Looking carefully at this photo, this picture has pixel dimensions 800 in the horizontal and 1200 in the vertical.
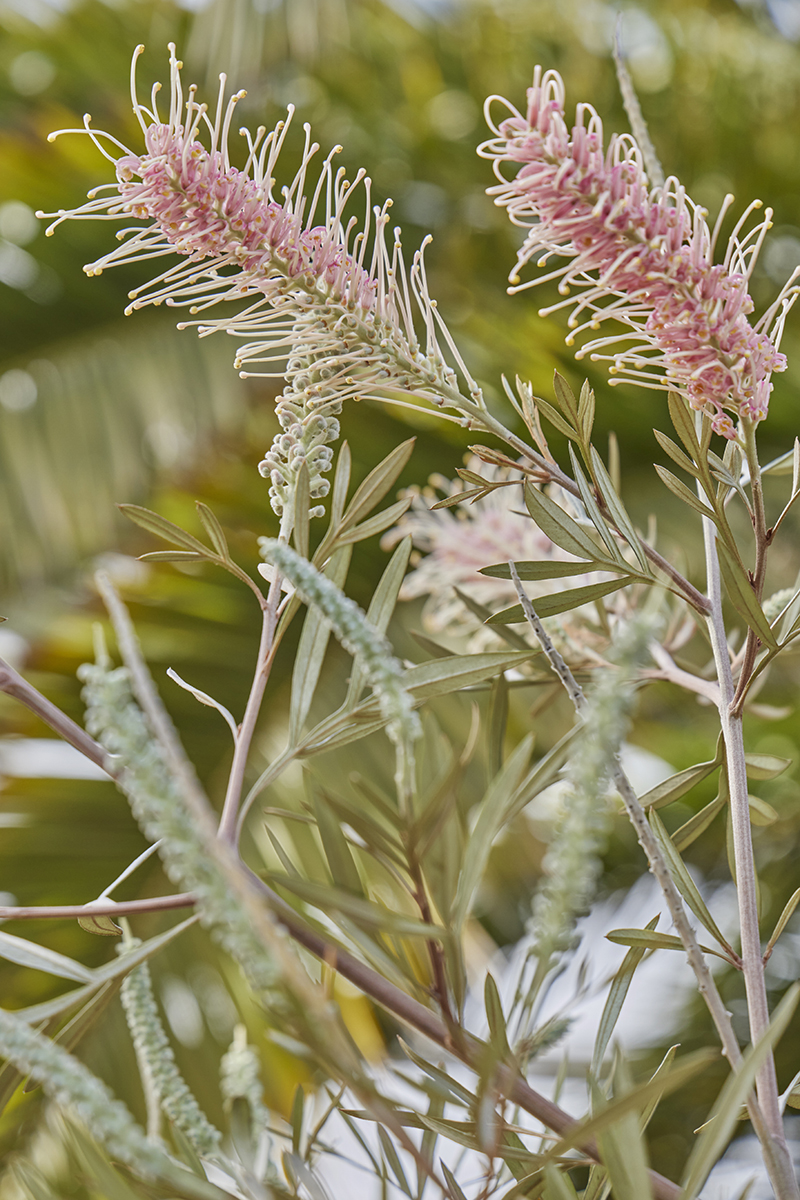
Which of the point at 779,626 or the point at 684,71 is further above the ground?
the point at 684,71

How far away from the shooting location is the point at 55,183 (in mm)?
1324

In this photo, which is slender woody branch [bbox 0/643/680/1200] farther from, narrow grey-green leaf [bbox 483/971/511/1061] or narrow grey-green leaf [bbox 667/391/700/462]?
narrow grey-green leaf [bbox 667/391/700/462]

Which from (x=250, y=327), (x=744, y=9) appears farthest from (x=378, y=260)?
(x=744, y=9)

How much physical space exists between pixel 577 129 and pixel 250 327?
84 millimetres

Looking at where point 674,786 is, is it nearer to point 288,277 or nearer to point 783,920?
point 783,920

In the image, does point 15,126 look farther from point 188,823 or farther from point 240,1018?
point 188,823

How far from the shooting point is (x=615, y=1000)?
0.20 meters

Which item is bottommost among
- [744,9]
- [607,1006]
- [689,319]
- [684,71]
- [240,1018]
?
[240,1018]

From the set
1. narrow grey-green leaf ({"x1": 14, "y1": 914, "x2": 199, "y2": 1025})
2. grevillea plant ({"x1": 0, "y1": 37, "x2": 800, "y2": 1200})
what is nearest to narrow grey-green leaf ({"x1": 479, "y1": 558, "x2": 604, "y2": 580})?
grevillea plant ({"x1": 0, "y1": 37, "x2": 800, "y2": 1200})

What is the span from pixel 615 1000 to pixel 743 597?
0.09 meters

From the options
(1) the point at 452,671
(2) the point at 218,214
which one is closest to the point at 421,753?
(1) the point at 452,671

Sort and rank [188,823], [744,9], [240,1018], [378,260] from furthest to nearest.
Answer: [744,9]
[240,1018]
[378,260]
[188,823]

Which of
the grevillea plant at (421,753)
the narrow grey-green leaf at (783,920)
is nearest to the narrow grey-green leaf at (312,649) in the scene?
the grevillea plant at (421,753)

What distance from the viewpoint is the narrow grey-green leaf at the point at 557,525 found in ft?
0.64
